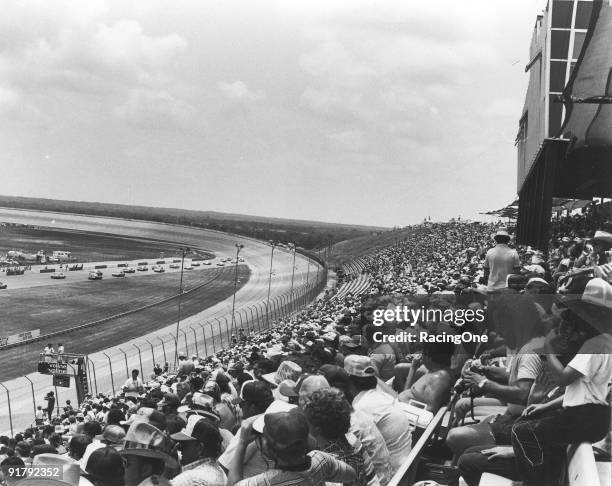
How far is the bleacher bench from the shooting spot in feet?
10.9

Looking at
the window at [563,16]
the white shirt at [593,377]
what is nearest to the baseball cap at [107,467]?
the white shirt at [593,377]

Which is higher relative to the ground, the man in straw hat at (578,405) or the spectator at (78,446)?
the man in straw hat at (578,405)

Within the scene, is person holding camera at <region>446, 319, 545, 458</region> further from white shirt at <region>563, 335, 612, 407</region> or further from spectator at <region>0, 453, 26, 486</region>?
spectator at <region>0, 453, 26, 486</region>

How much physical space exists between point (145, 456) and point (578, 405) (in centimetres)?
243

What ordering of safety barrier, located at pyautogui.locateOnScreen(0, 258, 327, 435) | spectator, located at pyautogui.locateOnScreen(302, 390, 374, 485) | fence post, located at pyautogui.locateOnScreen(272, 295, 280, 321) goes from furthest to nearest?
fence post, located at pyautogui.locateOnScreen(272, 295, 280, 321) < safety barrier, located at pyautogui.locateOnScreen(0, 258, 327, 435) < spectator, located at pyautogui.locateOnScreen(302, 390, 374, 485)

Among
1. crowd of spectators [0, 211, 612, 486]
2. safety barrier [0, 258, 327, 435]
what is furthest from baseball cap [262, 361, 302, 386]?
safety barrier [0, 258, 327, 435]

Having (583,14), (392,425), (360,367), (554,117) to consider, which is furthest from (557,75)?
(392,425)

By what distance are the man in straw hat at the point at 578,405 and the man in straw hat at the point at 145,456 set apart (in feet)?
6.72

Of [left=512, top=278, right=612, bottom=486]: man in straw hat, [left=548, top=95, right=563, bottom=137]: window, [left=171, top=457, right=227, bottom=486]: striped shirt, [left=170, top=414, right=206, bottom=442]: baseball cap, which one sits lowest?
[left=171, top=457, right=227, bottom=486]: striped shirt

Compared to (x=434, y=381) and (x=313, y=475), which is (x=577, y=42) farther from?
(x=313, y=475)

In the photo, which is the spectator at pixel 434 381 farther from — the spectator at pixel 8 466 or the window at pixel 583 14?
the window at pixel 583 14

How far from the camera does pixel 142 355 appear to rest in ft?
147

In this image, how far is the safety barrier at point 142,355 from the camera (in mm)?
30344

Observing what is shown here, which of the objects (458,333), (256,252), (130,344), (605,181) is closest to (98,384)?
(130,344)
